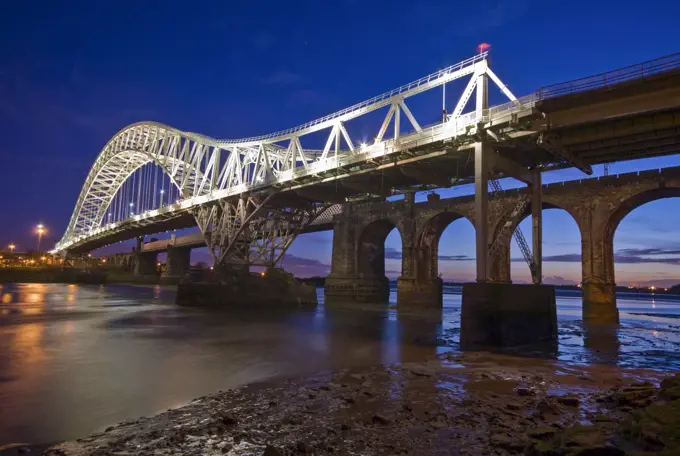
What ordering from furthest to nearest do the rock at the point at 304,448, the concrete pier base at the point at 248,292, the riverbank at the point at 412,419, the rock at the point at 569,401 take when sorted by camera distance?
the concrete pier base at the point at 248,292 < the rock at the point at 569,401 < the rock at the point at 304,448 < the riverbank at the point at 412,419

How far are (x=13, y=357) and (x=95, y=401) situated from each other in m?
7.09

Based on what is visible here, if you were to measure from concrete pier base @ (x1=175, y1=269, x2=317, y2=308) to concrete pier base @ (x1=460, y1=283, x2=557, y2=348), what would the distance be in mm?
25141

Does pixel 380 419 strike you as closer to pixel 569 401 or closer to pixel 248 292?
pixel 569 401

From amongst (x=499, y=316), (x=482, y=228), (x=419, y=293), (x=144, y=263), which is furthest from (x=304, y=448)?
(x=144, y=263)

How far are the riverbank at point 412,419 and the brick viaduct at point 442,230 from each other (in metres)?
14.7

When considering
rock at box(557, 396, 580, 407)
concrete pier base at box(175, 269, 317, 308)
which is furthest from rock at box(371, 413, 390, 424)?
concrete pier base at box(175, 269, 317, 308)

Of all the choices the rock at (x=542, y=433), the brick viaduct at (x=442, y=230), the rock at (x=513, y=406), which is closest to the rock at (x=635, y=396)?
the rock at (x=513, y=406)

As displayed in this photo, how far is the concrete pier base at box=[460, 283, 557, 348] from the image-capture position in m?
16.8

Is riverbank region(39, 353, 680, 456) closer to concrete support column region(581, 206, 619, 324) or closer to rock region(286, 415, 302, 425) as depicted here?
Answer: rock region(286, 415, 302, 425)

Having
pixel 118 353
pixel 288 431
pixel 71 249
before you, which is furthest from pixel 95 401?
pixel 71 249

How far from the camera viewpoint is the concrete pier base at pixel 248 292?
128 feet

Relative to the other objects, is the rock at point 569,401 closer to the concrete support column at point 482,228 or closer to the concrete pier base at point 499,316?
the concrete pier base at point 499,316

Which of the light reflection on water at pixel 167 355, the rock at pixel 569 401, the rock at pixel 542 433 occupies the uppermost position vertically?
the rock at pixel 542 433

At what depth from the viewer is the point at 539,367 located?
12516 mm
